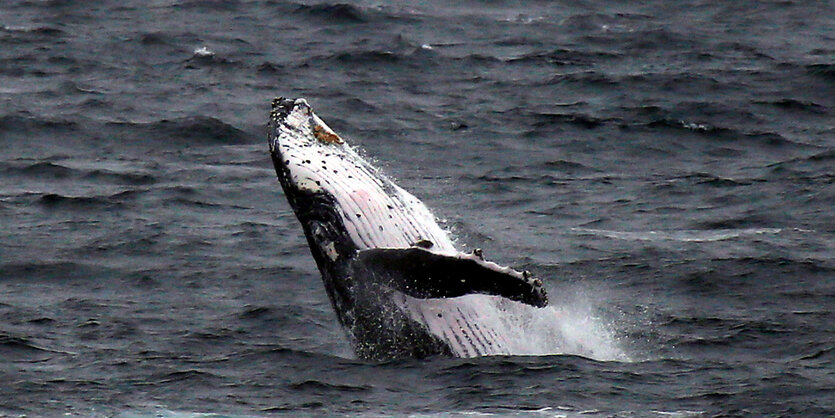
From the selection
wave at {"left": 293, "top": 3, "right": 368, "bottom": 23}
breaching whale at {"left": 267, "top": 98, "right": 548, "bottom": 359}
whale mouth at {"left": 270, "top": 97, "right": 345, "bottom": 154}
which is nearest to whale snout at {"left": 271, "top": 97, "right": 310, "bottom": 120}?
whale mouth at {"left": 270, "top": 97, "right": 345, "bottom": 154}

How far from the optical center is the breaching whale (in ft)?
51.8

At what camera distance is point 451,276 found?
15.0 meters

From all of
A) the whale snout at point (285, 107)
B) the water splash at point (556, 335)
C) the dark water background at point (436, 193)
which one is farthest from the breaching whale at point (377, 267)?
the whale snout at point (285, 107)

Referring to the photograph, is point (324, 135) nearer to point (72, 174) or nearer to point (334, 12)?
point (72, 174)

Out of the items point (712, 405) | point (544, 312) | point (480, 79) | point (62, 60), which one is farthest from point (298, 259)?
point (62, 60)

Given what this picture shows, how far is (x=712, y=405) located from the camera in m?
14.2

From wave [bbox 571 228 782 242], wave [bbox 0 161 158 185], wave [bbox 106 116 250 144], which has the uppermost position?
wave [bbox 571 228 782 242]

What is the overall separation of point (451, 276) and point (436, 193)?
30.9ft

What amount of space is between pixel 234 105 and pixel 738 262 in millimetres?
12829

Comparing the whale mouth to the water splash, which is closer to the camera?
the water splash

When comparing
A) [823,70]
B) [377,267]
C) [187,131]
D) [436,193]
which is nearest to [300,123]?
[377,267]

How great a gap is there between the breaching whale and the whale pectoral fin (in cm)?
2

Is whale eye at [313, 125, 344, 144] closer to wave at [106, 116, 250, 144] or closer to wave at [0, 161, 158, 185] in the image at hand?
wave at [0, 161, 158, 185]

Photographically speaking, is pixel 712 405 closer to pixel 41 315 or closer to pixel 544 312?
pixel 544 312
